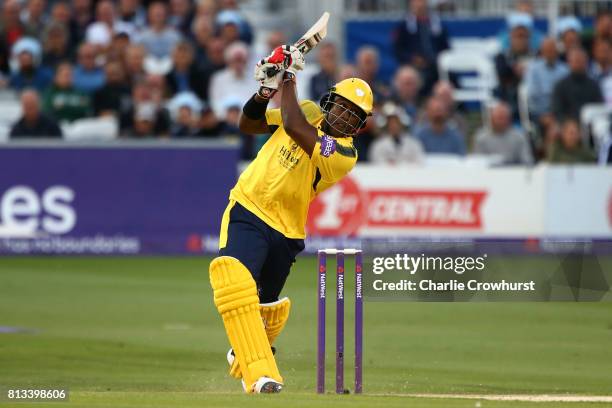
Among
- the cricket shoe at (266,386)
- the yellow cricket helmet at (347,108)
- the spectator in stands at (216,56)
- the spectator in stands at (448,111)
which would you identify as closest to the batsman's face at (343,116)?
the yellow cricket helmet at (347,108)

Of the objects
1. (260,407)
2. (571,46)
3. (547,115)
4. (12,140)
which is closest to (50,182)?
(12,140)

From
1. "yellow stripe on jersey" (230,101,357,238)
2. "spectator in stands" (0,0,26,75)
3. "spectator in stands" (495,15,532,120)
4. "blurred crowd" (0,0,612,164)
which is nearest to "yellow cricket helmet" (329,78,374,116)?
"yellow stripe on jersey" (230,101,357,238)

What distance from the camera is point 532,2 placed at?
23578 mm

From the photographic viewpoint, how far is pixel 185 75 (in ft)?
66.7

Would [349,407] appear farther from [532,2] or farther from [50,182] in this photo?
[532,2]

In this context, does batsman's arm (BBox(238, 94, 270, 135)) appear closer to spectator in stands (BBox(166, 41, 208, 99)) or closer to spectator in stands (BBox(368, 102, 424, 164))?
spectator in stands (BBox(368, 102, 424, 164))

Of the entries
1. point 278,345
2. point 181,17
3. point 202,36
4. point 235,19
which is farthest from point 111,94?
point 278,345

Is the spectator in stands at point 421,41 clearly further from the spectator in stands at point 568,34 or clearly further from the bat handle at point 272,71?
the bat handle at point 272,71

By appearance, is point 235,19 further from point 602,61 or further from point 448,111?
point 602,61

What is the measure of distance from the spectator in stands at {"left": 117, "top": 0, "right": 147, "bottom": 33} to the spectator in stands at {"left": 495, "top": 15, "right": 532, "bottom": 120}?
561cm

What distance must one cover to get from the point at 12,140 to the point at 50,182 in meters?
0.83

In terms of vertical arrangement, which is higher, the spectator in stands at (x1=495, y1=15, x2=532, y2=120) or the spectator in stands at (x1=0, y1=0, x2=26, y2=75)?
the spectator in stands at (x1=0, y1=0, x2=26, y2=75)

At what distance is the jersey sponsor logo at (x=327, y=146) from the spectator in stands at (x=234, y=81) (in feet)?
36.5

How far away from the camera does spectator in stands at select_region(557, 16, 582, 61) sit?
2158 centimetres
